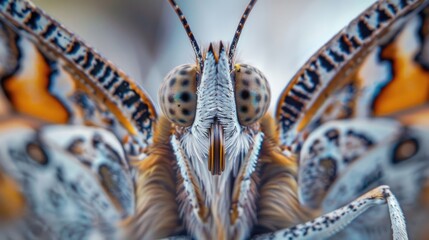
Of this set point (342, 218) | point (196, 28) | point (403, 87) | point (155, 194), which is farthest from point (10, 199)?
point (196, 28)

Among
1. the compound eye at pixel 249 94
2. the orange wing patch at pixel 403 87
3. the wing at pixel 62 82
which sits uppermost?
the wing at pixel 62 82

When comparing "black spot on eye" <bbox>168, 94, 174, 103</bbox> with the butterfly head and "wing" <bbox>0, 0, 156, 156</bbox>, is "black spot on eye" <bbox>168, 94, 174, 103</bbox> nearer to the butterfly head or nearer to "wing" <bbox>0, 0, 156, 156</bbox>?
the butterfly head

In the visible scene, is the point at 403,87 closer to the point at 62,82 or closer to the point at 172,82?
the point at 172,82

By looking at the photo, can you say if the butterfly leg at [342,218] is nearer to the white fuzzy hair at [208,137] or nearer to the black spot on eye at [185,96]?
the white fuzzy hair at [208,137]

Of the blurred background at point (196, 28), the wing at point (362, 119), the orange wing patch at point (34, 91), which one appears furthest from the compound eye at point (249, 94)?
the blurred background at point (196, 28)

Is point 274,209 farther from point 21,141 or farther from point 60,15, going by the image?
point 60,15

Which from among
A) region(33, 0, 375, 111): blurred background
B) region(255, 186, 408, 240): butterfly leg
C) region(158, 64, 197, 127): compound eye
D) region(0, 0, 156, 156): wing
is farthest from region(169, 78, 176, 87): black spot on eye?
region(33, 0, 375, 111): blurred background

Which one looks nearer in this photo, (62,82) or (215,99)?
(215,99)
